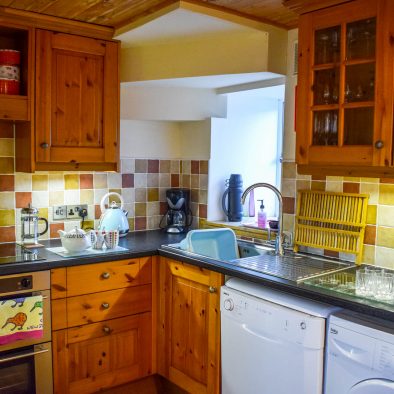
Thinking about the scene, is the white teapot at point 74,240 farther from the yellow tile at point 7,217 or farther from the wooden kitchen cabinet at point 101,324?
the yellow tile at point 7,217

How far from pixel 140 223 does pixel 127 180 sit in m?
0.31

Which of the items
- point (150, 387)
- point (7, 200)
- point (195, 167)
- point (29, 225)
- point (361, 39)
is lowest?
point (150, 387)

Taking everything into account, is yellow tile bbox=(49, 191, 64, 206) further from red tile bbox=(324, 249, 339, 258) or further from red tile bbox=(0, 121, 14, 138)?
red tile bbox=(324, 249, 339, 258)

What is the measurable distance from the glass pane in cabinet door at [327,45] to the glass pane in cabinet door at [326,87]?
50mm

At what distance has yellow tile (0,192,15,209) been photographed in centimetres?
278

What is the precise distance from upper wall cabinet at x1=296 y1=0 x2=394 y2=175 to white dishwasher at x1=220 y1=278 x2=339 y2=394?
0.63 metres

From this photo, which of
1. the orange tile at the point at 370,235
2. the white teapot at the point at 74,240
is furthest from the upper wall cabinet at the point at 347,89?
the white teapot at the point at 74,240

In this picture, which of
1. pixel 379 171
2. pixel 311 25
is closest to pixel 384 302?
pixel 379 171

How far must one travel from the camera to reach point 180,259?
2.56m

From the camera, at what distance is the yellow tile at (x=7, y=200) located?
2783mm

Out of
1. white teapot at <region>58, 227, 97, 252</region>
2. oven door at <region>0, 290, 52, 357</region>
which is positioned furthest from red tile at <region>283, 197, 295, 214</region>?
oven door at <region>0, 290, 52, 357</region>

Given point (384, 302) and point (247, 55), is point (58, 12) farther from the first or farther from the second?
point (384, 302)

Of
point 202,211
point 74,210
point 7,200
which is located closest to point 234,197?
point 202,211

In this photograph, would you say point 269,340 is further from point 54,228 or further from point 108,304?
point 54,228
